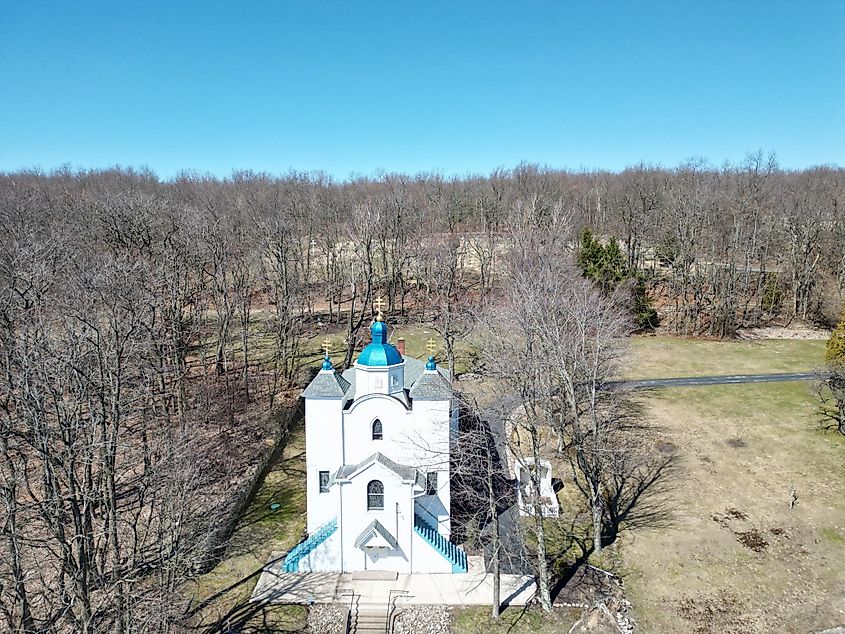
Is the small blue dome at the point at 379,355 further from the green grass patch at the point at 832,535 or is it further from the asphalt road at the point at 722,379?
the asphalt road at the point at 722,379

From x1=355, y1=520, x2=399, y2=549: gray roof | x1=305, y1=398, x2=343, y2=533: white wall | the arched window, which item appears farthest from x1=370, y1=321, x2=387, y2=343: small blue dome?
x1=355, y1=520, x2=399, y2=549: gray roof

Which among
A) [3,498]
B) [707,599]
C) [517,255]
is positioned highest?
[517,255]

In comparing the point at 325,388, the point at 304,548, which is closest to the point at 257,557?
the point at 304,548

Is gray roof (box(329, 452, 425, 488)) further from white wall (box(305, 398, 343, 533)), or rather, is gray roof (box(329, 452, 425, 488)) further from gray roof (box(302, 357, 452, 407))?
gray roof (box(302, 357, 452, 407))

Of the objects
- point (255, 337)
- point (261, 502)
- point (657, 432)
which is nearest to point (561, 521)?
point (657, 432)

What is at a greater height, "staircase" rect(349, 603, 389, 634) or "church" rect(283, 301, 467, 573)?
"church" rect(283, 301, 467, 573)

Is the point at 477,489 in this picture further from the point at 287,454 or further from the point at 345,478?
the point at 287,454

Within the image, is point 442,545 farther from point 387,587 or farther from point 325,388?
point 325,388
